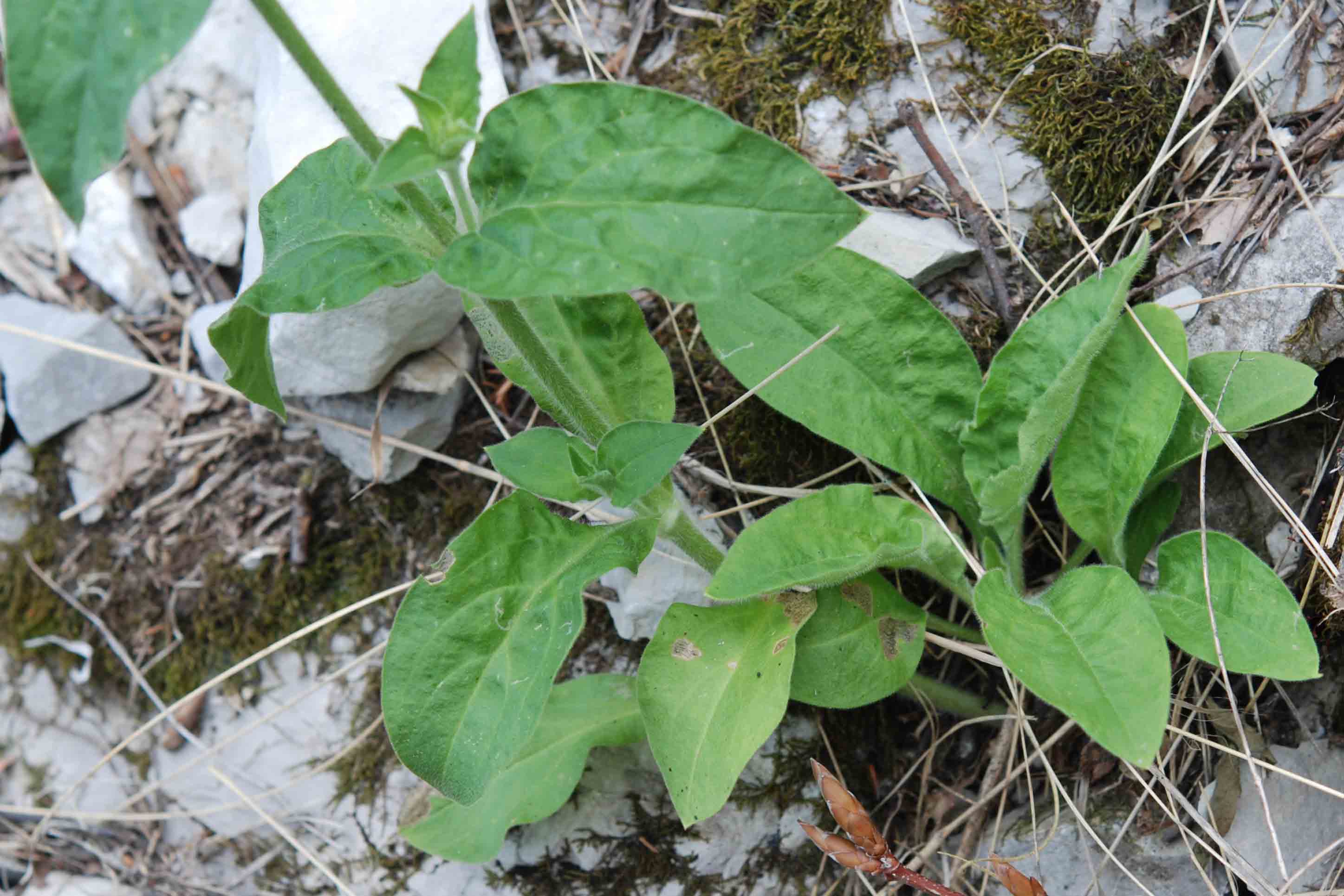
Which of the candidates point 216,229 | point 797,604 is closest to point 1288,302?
point 797,604

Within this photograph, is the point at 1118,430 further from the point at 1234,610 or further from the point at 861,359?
the point at 861,359

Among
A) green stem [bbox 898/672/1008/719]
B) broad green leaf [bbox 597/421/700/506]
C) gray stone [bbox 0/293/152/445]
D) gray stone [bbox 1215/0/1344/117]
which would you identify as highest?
gray stone [bbox 0/293/152/445]

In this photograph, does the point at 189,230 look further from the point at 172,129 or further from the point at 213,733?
the point at 213,733

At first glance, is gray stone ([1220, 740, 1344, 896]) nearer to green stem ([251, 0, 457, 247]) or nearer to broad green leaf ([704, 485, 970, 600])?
broad green leaf ([704, 485, 970, 600])

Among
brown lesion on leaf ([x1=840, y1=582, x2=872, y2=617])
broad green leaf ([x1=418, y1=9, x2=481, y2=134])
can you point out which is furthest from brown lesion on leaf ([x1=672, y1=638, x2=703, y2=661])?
broad green leaf ([x1=418, y1=9, x2=481, y2=134])

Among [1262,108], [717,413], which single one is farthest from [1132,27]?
[717,413]

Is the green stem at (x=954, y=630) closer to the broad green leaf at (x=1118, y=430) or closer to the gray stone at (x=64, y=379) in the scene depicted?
the broad green leaf at (x=1118, y=430)

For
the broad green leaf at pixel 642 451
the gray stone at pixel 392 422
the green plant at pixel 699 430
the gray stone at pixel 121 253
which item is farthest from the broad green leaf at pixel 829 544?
the gray stone at pixel 121 253
